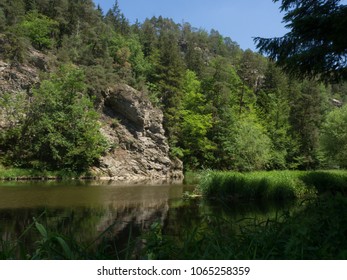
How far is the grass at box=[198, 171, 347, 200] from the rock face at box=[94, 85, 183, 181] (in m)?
21.2

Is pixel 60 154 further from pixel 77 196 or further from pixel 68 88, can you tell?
pixel 77 196

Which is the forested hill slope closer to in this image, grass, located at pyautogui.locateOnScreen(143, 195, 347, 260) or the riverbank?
the riverbank

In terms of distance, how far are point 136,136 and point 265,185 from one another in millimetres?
25915

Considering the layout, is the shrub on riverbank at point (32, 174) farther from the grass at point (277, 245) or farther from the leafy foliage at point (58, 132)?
the grass at point (277, 245)

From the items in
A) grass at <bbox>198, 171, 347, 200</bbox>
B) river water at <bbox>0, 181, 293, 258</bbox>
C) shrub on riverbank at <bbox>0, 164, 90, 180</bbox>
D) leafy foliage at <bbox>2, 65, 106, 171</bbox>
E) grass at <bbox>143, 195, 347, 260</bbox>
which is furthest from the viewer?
leafy foliage at <bbox>2, 65, 106, 171</bbox>

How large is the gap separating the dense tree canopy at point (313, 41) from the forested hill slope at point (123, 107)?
57.7 feet

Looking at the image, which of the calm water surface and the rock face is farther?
the rock face

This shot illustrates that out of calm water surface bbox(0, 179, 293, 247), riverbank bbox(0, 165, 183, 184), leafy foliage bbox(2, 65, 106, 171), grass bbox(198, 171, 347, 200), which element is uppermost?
leafy foliage bbox(2, 65, 106, 171)

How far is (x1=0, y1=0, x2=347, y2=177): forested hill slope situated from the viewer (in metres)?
34.8

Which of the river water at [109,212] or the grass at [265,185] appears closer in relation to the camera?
the river water at [109,212]

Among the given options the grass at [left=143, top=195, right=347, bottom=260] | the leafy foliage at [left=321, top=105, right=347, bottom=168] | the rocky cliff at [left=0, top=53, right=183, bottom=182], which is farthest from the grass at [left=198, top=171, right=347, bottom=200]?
the leafy foliage at [left=321, top=105, right=347, bottom=168]

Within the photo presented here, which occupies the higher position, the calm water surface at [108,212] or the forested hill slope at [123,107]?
the forested hill slope at [123,107]

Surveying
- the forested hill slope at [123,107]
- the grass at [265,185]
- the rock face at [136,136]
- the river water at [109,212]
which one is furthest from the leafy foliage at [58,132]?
the grass at [265,185]

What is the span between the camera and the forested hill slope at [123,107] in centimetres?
3481
